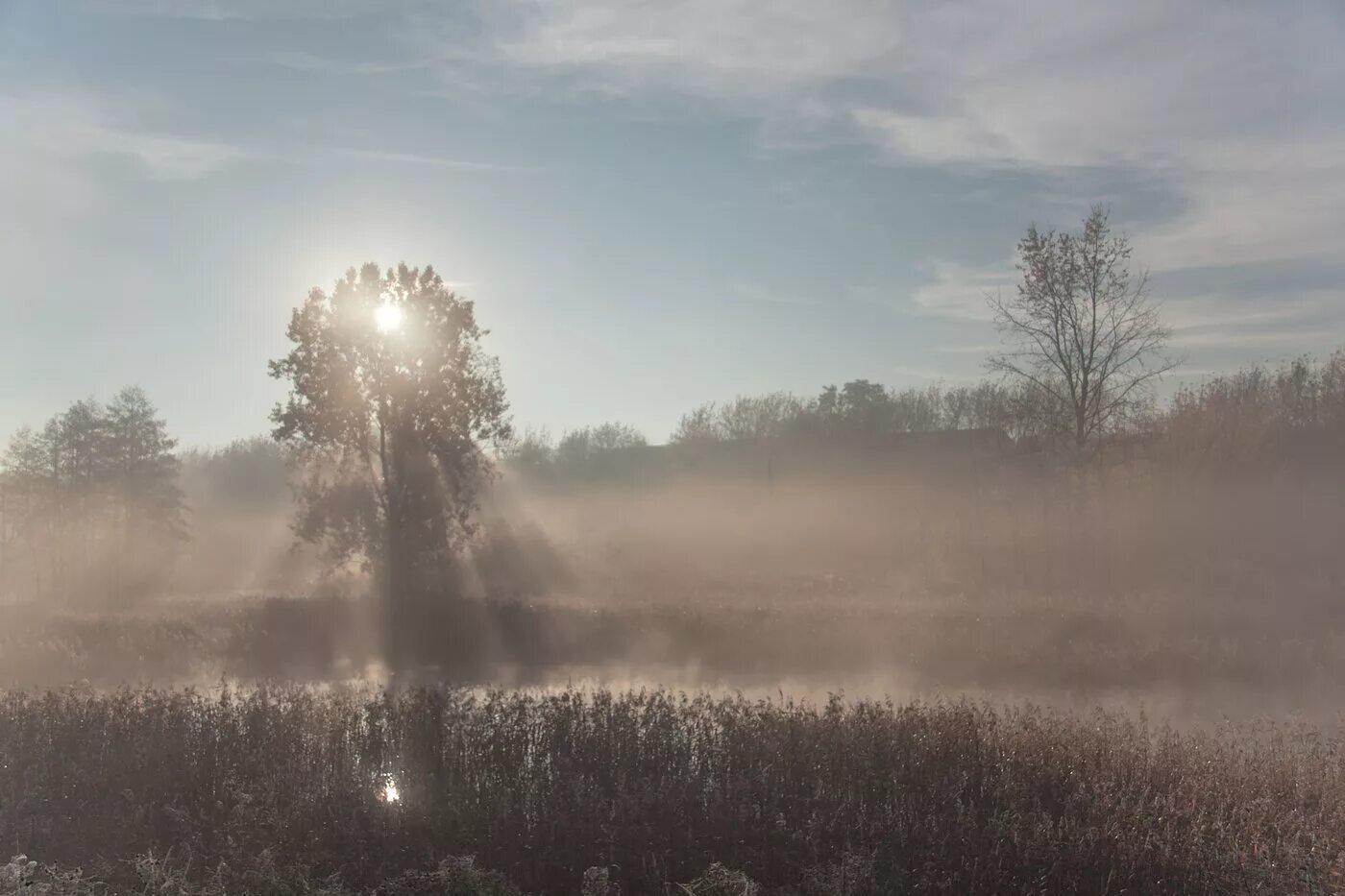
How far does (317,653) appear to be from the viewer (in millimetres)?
24688

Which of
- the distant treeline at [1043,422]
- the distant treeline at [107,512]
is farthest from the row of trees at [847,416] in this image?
the distant treeline at [107,512]

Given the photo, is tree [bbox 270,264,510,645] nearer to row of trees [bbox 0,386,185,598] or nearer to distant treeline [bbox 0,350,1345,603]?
distant treeline [bbox 0,350,1345,603]

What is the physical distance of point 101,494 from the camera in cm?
4222

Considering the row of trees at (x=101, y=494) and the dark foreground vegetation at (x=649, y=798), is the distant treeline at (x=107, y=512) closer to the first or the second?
the row of trees at (x=101, y=494)

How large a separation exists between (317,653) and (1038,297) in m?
20.9

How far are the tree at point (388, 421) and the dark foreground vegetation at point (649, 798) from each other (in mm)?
15379

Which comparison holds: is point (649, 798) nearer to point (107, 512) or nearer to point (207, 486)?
point (107, 512)

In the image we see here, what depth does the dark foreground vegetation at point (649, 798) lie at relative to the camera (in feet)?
23.6

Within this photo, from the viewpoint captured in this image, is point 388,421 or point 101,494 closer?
point 388,421

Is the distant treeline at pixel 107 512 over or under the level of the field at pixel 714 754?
over

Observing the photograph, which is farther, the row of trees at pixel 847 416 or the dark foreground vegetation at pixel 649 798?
the row of trees at pixel 847 416

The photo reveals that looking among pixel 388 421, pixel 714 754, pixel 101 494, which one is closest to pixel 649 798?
pixel 714 754

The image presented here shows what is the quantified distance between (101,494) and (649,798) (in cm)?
4128

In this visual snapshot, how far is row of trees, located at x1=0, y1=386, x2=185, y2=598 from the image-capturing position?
4172cm
